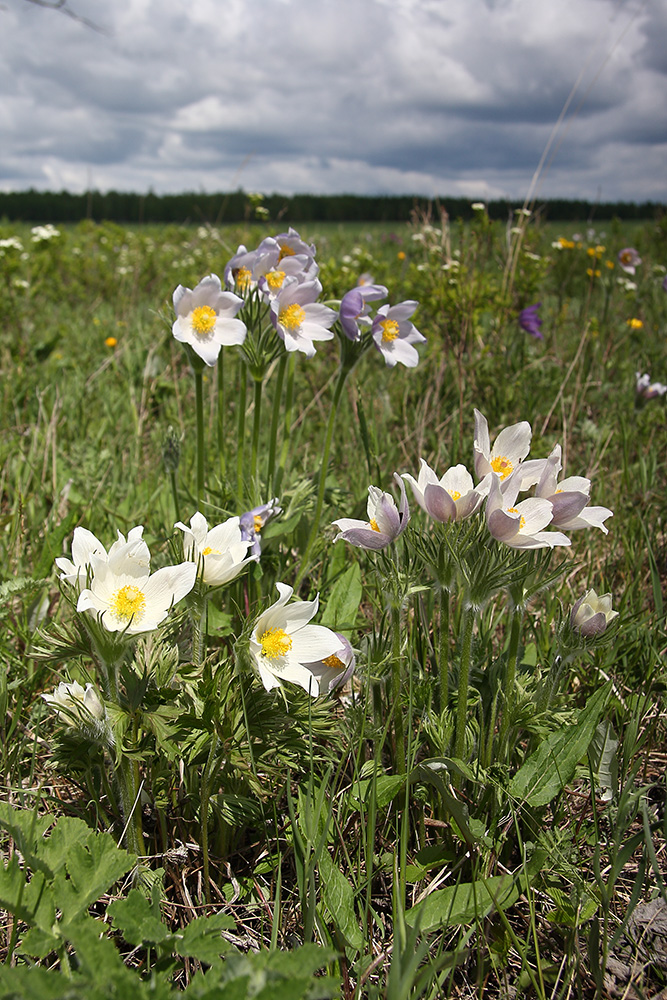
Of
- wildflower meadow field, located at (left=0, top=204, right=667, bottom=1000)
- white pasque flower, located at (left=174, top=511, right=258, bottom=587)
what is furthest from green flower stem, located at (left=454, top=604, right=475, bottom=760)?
white pasque flower, located at (left=174, top=511, right=258, bottom=587)

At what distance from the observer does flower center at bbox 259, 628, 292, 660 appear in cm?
136

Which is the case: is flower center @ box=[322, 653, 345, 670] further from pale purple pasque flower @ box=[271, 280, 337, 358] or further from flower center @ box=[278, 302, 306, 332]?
flower center @ box=[278, 302, 306, 332]

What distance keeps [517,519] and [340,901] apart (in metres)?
0.79

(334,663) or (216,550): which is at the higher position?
(216,550)

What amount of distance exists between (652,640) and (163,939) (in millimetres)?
1554

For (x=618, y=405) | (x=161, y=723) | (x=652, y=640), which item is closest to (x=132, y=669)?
(x=161, y=723)

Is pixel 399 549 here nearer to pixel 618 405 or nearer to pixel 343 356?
pixel 343 356

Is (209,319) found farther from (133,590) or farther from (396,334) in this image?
(133,590)

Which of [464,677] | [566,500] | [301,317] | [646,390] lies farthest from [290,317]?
[646,390]

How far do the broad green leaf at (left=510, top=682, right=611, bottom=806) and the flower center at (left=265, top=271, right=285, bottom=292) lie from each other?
1.36m

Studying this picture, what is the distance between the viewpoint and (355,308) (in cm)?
191

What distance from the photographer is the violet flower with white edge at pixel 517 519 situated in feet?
4.19

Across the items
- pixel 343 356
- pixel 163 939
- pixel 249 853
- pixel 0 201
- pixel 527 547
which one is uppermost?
pixel 0 201

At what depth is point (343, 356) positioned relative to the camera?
206 cm
